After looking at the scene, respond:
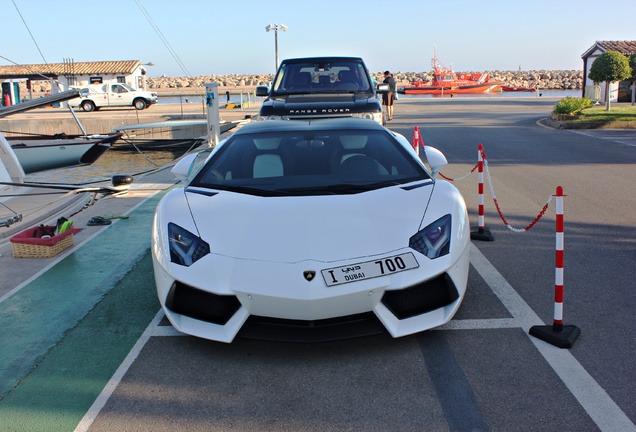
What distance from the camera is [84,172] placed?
21.0 meters

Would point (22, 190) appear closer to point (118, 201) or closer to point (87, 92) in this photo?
point (118, 201)

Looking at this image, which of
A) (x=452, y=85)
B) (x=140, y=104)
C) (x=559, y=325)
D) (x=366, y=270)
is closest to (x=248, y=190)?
(x=366, y=270)

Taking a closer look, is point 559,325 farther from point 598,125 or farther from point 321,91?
point 598,125

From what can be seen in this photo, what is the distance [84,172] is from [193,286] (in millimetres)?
18687

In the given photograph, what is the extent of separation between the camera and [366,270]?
3707 millimetres

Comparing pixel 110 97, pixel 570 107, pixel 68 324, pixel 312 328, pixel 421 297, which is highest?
pixel 110 97

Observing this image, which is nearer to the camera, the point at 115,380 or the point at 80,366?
the point at 115,380

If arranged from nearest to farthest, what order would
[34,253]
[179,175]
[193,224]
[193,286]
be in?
1. [193,286]
2. [193,224]
3. [179,175]
4. [34,253]

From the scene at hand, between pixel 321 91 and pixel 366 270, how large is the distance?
7.78 meters

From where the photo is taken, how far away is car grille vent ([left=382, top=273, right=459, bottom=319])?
3797 mm

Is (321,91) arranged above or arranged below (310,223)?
above

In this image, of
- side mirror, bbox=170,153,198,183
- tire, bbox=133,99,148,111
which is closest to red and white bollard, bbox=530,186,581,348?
side mirror, bbox=170,153,198,183

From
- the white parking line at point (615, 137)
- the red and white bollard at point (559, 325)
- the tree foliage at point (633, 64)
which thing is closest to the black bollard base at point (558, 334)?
the red and white bollard at point (559, 325)

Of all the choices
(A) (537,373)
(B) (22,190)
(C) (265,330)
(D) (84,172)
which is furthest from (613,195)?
Result: (D) (84,172)
